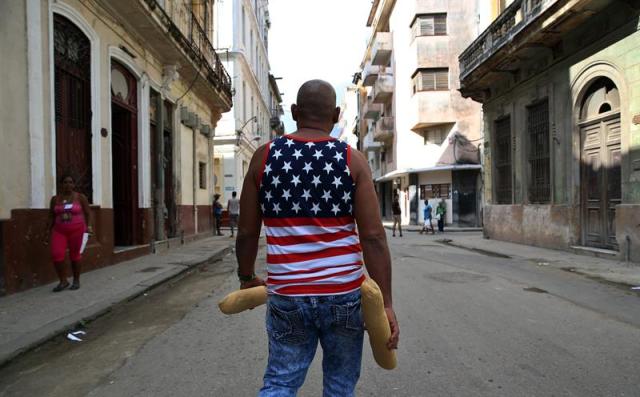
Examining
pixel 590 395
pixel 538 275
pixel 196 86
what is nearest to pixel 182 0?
pixel 196 86

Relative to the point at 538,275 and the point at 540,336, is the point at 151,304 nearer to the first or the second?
the point at 540,336

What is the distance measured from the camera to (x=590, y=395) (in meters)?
3.25

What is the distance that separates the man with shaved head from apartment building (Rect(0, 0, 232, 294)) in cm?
586

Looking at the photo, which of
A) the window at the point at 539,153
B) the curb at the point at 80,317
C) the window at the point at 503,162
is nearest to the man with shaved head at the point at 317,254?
the curb at the point at 80,317

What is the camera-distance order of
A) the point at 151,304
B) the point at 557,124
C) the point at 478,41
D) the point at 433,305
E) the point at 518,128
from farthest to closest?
the point at 478,41 → the point at 518,128 → the point at 557,124 → the point at 151,304 → the point at 433,305

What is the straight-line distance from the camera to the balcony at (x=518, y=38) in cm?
1079

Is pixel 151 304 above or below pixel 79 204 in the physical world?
below

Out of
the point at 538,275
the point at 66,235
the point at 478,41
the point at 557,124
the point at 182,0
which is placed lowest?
the point at 538,275

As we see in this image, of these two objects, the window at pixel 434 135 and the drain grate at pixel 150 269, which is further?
the window at pixel 434 135

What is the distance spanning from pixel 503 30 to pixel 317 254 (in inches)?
568

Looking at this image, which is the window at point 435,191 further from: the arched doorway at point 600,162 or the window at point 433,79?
the arched doorway at point 600,162

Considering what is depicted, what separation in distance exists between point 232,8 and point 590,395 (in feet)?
78.4

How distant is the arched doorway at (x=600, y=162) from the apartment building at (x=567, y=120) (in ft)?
0.07

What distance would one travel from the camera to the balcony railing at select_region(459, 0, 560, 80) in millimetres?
12022
